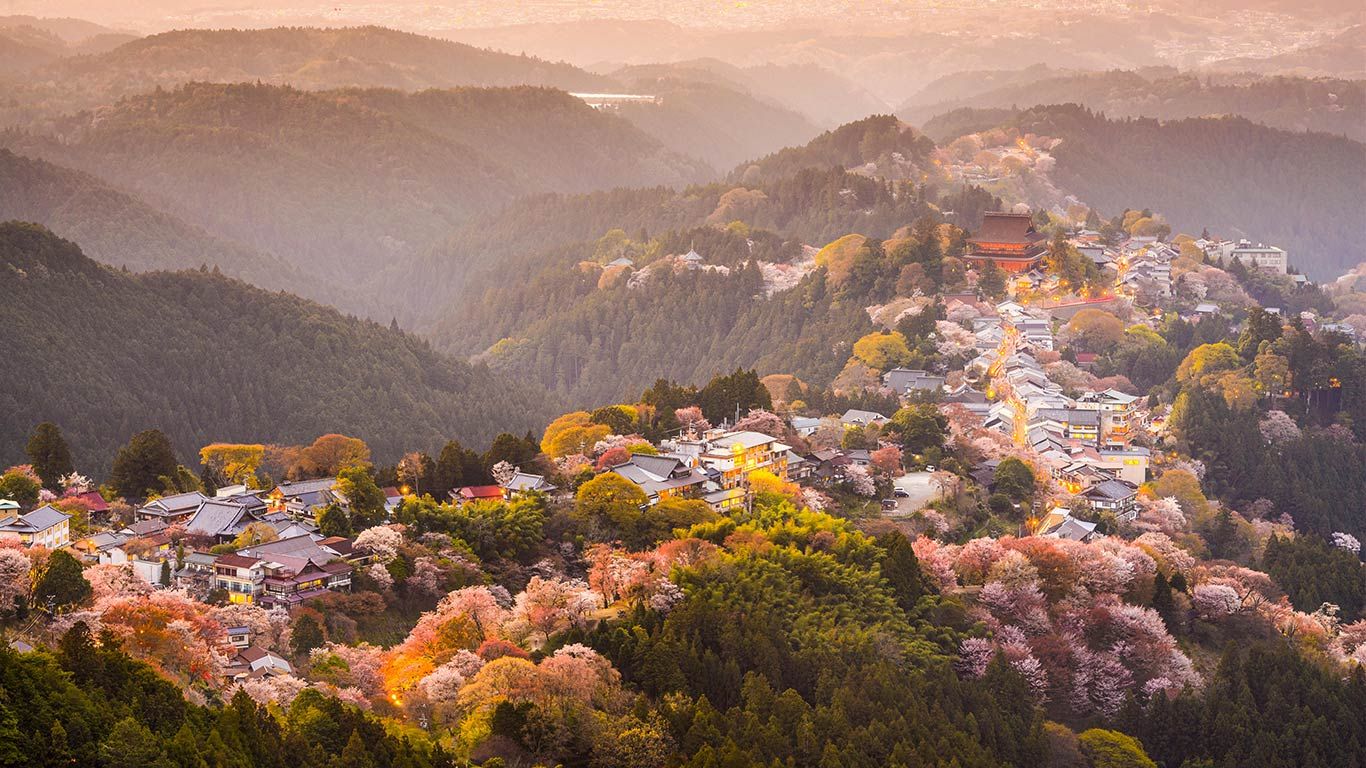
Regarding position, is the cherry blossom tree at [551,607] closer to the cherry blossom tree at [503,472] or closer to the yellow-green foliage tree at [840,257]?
the cherry blossom tree at [503,472]

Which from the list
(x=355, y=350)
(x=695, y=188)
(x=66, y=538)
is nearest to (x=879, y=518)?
(x=66, y=538)

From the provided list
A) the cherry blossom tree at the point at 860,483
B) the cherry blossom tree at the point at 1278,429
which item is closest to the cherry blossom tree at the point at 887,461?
the cherry blossom tree at the point at 860,483

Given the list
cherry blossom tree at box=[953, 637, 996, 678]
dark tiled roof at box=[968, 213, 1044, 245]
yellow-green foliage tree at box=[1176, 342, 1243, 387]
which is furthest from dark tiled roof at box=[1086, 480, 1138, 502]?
dark tiled roof at box=[968, 213, 1044, 245]

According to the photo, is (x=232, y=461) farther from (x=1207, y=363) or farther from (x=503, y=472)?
(x=1207, y=363)

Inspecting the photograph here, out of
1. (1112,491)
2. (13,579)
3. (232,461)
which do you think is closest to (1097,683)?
(1112,491)

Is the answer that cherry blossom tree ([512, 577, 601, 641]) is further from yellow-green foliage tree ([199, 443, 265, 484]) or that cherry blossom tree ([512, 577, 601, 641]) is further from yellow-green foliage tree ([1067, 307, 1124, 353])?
yellow-green foliage tree ([1067, 307, 1124, 353])

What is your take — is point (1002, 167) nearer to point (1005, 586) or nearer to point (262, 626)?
point (1005, 586)
